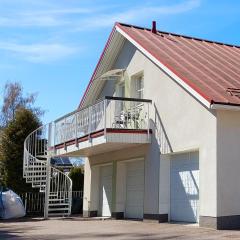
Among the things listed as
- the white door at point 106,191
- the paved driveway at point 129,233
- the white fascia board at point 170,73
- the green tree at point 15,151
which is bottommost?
the paved driveway at point 129,233

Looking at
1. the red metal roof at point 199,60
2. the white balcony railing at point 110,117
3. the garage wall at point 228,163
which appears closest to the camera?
the garage wall at point 228,163

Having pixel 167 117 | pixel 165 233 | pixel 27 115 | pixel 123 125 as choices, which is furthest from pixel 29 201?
pixel 165 233

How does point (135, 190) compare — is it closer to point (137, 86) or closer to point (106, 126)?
A: point (106, 126)

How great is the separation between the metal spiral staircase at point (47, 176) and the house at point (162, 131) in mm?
→ 947

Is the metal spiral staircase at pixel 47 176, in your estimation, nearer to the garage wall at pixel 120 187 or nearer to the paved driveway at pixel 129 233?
the garage wall at pixel 120 187

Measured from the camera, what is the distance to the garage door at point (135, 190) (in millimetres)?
19638

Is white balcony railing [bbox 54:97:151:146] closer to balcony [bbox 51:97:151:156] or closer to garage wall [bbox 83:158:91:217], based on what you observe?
balcony [bbox 51:97:151:156]

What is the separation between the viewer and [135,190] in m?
20.2

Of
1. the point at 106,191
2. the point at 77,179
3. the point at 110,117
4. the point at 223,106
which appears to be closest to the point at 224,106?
the point at 223,106

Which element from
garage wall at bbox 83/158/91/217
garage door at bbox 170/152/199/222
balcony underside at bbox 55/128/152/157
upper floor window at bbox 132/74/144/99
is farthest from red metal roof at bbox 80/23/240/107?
garage wall at bbox 83/158/91/217

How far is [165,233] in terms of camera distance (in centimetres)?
1384

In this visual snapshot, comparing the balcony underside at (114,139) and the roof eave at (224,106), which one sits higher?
the roof eave at (224,106)

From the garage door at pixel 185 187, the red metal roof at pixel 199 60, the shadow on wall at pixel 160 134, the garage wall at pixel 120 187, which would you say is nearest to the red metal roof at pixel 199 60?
the red metal roof at pixel 199 60

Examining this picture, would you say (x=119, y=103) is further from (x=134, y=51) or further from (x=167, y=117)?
(x=167, y=117)
